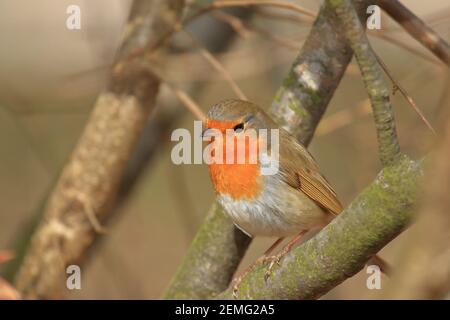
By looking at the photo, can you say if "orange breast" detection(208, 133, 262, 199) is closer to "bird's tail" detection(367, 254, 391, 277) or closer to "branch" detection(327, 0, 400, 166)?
"bird's tail" detection(367, 254, 391, 277)

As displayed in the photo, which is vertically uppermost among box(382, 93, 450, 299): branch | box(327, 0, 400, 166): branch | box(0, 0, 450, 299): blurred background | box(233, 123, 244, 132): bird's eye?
box(382, 93, 450, 299): branch

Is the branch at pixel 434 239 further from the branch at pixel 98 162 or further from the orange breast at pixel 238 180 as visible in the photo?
the branch at pixel 98 162

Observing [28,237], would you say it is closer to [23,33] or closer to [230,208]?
[230,208]

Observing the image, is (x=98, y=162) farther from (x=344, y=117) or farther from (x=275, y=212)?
(x=344, y=117)

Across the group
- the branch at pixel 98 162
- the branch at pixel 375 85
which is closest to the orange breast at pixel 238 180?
the branch at pixel 98 162

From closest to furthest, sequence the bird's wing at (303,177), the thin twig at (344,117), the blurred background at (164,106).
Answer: the bird's wing at (303,177), the thin twig at (344,117), the blurred background at (164,106)

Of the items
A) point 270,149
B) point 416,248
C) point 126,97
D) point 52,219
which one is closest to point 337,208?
point 270,149

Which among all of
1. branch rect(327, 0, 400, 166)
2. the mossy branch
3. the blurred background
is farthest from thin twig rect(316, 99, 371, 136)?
branch rect(327, 0, 400, 166)
